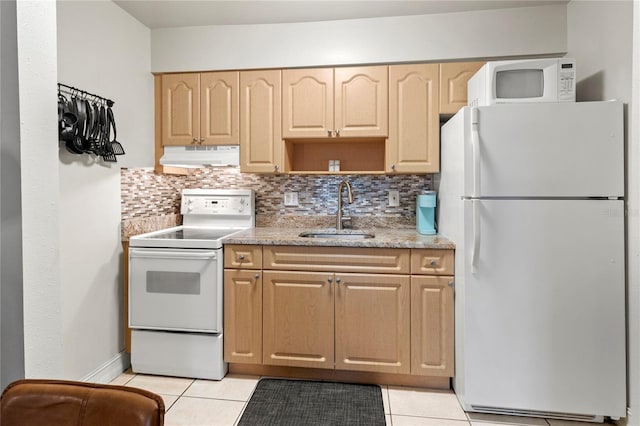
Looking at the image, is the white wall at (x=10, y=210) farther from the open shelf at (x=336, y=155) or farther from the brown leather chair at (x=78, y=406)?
the open shelf at (x=336, y=155)

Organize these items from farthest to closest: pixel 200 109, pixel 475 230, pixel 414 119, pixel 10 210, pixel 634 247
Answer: pixel 200 109, pixel 414 119, pixel 475 230, pixel 634 247, pixel 10 210

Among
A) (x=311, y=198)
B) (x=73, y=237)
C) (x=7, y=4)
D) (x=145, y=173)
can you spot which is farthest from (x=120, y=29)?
(x=311, y=198)

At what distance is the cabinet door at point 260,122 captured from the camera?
271cm

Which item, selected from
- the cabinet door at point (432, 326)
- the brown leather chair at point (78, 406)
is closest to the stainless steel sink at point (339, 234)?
the cabinet door at point (432, 326)

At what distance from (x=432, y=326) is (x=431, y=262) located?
38 cm

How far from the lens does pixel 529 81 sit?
2.08 meters

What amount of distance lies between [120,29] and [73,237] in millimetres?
1390

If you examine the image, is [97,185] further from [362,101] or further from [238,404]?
[362,101]

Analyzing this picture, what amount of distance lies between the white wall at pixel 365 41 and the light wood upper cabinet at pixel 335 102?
0.08 meters

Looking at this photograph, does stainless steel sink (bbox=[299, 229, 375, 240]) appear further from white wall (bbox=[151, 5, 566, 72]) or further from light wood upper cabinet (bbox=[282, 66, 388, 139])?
white wall (bbox=[151, 5, 566, 72])

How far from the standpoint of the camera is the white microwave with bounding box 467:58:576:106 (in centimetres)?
201

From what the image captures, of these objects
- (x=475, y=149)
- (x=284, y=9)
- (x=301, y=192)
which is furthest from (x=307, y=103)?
(x=475, y=149)

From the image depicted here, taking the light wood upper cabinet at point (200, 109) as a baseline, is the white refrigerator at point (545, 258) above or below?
below

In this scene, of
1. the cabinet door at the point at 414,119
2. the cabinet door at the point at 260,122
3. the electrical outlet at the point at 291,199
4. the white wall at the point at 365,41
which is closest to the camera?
the white wall at the point at 365,41
